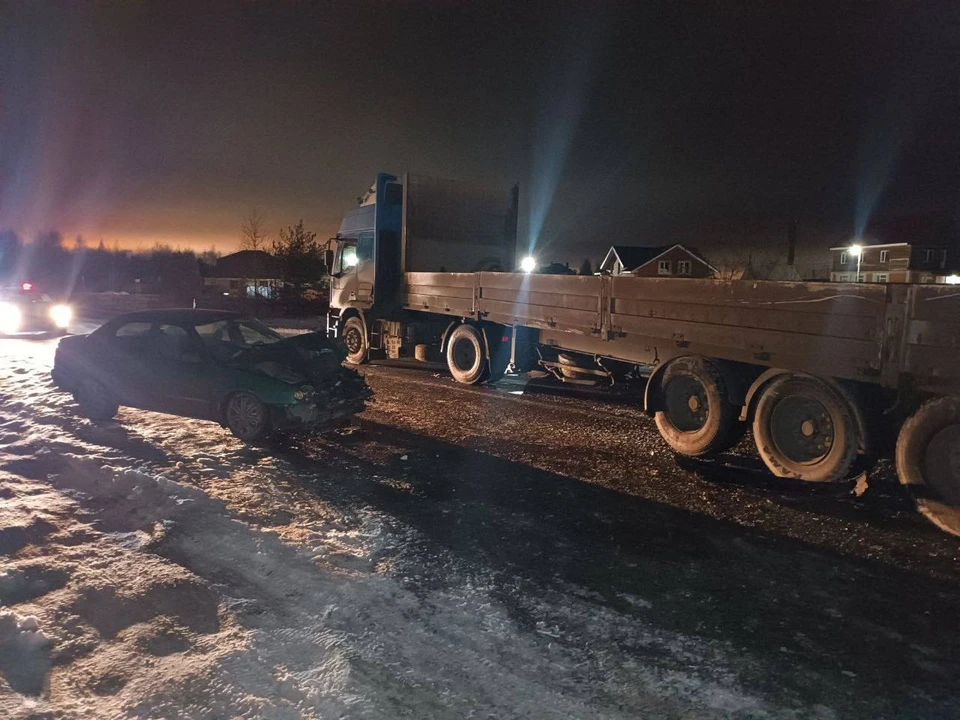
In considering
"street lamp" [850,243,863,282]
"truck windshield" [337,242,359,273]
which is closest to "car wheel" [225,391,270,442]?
"truck windshield" [337,242,359,273]

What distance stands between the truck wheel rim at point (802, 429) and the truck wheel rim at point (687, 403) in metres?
0.83

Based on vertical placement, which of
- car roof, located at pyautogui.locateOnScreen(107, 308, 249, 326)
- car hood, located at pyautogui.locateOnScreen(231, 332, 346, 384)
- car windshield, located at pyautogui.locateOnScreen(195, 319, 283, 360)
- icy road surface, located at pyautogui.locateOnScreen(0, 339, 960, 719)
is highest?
car roof, located at pyautogui.locateOnScreen(107, 308, 249, 326)

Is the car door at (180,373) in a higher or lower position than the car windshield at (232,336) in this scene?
lower

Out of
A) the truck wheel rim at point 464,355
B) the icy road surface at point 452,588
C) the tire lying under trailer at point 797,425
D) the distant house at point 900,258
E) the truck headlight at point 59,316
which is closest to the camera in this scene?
the icy road surface at point 452,588

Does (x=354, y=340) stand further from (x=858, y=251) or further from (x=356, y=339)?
(x=858, y=251)

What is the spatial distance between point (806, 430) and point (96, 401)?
818cm

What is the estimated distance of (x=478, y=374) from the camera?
39.4 feet

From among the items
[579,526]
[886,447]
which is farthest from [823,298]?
[579,526]

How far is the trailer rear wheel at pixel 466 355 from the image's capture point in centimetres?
1195

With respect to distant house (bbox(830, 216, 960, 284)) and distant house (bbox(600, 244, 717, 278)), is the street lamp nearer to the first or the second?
distant house (bbox(830, 216, 960, 284))

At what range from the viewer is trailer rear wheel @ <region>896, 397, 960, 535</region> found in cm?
516

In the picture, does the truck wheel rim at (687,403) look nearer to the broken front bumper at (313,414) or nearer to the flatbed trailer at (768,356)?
the flatbed trailer at (768,356)

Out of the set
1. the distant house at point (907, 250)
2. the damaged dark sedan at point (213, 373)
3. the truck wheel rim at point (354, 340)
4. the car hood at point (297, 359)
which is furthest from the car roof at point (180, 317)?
the distant house at point (907, 250)

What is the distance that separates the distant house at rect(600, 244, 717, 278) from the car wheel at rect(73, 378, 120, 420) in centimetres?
4779
